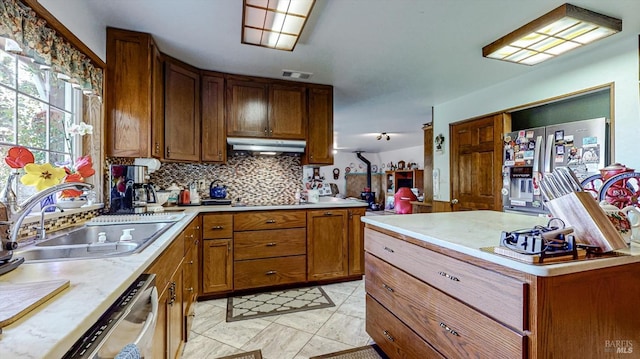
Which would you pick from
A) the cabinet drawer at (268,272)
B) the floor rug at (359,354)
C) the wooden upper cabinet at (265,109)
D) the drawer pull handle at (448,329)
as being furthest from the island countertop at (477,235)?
the wooden upper cabinet at (265,109)

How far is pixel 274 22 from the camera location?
6.61ft

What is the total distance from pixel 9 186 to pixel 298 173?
2701mm

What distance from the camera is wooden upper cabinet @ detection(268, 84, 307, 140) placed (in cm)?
319

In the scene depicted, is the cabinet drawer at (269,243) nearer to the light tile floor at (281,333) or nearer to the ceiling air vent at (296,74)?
the light tile floor at (281,333)

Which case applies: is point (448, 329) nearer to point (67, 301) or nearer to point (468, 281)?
point (468, 281)

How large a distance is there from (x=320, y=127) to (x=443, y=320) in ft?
8.25

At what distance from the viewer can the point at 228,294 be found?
2791 millimetres

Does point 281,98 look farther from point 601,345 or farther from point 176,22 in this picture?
point 601,345

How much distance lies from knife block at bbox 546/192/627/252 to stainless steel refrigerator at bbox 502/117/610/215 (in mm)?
1631

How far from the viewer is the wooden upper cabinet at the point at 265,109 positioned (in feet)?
10.0

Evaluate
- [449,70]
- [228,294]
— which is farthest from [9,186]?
[449,70]

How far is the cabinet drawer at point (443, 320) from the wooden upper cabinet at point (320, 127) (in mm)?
1802

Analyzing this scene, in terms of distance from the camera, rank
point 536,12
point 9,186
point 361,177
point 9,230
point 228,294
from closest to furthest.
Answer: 1. point 9,230
2. point 9,186
3. point 536,12
4. point 228,294
5. point 361,177

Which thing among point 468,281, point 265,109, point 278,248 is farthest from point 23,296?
point 265,109
